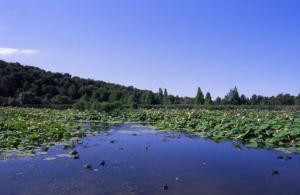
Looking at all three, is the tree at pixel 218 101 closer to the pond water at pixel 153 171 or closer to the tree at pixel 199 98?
the tree at pixel 199 98

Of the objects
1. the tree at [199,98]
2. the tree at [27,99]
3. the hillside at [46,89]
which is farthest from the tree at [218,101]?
the tree at [27,99]

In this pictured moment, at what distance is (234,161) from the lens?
41.7 feet

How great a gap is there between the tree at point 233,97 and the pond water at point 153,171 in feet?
192

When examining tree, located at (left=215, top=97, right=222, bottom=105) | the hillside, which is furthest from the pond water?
tree, located at (left=215, top=97, right=222, bottom=105)

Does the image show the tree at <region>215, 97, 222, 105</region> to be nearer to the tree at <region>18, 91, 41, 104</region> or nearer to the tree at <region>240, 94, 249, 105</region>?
the tree at <region>240, 94, 249, 105</region>

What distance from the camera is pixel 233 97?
2906 inches

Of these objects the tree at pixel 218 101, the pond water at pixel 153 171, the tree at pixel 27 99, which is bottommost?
the pond water at pixel 153 171

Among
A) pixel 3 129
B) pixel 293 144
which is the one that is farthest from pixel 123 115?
pixel 293 144

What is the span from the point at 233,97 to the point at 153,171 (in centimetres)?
6451

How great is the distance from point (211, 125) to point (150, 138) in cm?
455

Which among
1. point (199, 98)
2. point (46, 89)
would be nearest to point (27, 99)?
point (46, 89)

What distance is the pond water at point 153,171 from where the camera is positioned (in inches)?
354

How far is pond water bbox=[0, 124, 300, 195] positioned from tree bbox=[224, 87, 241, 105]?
58.6 m

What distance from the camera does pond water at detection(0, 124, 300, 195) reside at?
8992 millimetres
